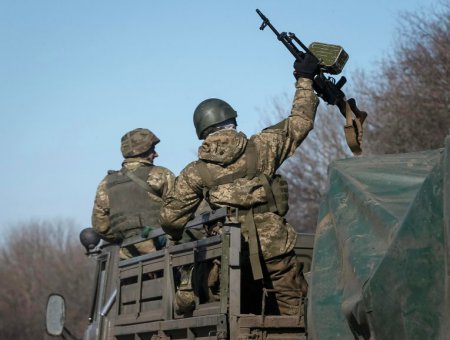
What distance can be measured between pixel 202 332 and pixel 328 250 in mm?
1804

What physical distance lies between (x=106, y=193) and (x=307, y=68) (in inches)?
109

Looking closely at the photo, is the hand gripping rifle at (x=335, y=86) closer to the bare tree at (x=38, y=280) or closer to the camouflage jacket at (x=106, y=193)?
the camouflage jacket at (x=106, y=193)

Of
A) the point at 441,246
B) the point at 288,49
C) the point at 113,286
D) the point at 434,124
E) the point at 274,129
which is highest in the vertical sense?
the point at 434,124

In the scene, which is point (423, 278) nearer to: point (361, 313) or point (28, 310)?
point (361, 313)

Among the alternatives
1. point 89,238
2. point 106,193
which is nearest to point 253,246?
point 106,193

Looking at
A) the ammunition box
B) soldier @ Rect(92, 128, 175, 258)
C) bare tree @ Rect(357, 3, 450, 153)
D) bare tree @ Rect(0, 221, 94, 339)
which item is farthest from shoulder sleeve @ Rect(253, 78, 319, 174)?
bare tree @ Rect(0, 221, 94, 339)

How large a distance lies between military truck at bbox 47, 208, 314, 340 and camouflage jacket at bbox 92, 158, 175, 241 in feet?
2.07

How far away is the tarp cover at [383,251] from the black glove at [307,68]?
278 cm

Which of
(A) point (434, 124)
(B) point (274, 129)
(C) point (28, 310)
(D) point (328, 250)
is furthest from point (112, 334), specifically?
(C) point (28, 310)

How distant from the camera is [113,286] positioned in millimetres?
9672

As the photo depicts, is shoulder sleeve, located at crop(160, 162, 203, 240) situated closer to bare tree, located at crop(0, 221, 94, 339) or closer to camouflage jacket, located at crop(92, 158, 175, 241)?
camouflage jacket, located at crop(92, 158, 175, 241)

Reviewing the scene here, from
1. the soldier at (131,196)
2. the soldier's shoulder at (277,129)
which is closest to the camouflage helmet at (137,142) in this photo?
the soldier at (131,196)

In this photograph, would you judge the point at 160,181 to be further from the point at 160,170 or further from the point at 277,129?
the point at 277,129

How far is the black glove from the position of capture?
8.29m
